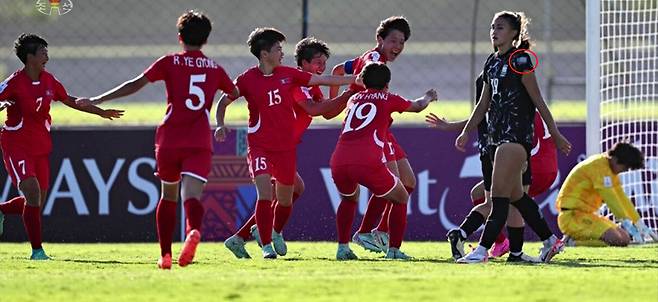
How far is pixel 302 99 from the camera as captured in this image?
1098 centimetres

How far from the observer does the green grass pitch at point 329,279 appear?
24.8ft

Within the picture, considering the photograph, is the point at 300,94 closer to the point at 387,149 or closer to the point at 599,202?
the point at 387,149

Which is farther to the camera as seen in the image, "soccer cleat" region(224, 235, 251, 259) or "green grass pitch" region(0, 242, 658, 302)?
"soccer cleat" region(224, 235, 251, 259)

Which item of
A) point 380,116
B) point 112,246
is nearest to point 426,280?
point 380,116

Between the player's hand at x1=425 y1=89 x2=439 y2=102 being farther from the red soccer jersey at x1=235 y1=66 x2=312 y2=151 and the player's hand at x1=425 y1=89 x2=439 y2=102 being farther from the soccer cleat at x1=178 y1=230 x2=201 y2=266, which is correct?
the soccer cleat at x1=178 y1=230 x2=201 y2=266

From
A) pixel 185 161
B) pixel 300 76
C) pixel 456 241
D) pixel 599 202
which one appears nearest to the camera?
pixel 185 161

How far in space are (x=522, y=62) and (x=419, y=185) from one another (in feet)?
16.7

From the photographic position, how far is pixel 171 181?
30.2ft

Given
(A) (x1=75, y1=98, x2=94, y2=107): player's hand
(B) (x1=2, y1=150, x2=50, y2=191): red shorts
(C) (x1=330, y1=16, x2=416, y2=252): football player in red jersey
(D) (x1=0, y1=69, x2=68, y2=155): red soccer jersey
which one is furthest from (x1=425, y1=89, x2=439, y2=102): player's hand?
(B) (x1=2, y1=150, x2=50, y2=191): red shorts

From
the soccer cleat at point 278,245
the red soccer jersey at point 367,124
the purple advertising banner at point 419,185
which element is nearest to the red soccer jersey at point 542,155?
the red soccer jersey at point 367,124

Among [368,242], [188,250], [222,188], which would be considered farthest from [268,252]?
[222,188]

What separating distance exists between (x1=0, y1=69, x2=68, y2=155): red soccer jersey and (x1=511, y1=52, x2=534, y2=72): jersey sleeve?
4.10 m

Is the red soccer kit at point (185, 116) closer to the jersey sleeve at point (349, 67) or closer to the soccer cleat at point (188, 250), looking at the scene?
the soccer cleat at point (188, 250)

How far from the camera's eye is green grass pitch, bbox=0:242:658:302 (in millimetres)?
7547
